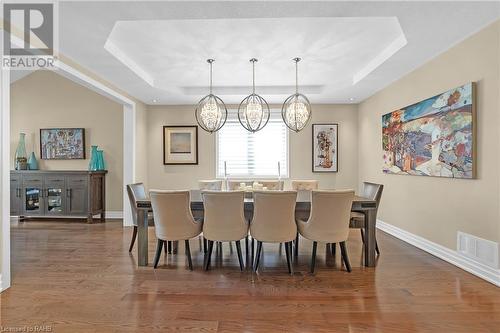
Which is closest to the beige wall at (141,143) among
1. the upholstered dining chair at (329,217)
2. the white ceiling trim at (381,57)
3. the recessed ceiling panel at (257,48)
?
the recessed ceiling panel at (257,48)

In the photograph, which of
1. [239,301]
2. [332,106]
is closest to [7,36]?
[239,301]

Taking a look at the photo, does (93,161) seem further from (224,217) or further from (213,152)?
(224,217)

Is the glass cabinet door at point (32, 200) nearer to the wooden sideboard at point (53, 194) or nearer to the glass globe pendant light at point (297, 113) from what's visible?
the wooden sideboard at point (53, 194)

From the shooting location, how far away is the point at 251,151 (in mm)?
6492

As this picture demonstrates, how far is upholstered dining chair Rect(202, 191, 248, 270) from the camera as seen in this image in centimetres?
311

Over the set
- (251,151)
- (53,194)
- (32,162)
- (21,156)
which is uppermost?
(251,151)

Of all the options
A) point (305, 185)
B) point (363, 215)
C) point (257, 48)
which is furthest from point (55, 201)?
point (363, 215)

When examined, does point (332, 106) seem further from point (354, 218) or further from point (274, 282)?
point (274, 282)

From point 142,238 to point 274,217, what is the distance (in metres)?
1.57

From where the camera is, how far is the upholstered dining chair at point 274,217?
305 cm

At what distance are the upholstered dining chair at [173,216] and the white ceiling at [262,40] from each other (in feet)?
5.71

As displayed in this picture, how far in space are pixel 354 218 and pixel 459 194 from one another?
116cm

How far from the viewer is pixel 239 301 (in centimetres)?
252

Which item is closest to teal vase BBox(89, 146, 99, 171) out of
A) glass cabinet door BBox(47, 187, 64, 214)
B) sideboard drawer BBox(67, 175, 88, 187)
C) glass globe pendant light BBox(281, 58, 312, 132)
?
sideboard drawer BBox(67, 175, 88, 187)
